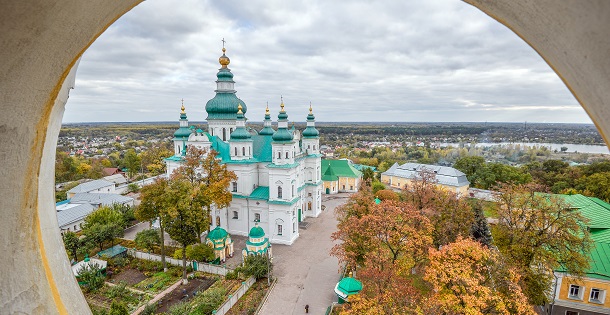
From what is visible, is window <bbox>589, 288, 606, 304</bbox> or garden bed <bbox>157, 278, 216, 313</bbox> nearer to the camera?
window <bbox>589, 288, 606, 304</bbox>

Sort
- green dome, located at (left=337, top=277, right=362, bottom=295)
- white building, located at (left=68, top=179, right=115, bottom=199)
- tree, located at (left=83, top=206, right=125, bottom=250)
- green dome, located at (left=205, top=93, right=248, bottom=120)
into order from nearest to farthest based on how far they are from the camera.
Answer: green dome, located at (left=337, top=277, right=362, bottom=295) → tree, located at (left=83, top=206, right=125, bottom=250) → green dome, located at (left=205, top=93, right=248, bottom=120) → white building, located at (left=68, top=179, right=115, bottom=199)

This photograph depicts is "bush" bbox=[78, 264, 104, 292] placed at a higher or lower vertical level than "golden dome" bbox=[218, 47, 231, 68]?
lower

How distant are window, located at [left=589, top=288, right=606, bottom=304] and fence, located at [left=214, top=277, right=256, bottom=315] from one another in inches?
718

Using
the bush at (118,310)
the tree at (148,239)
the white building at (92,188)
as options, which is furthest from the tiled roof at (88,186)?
the bush at (118,310)

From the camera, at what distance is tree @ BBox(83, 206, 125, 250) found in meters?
21.9

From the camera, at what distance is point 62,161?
49094 mm

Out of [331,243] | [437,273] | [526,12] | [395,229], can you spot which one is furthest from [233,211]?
[526,12]

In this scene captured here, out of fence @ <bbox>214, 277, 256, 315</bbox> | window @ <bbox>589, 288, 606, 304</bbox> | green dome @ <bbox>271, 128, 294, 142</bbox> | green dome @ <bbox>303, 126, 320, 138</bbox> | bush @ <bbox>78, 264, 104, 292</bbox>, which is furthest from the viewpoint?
green dome @ <bbox>303, 126, 320, 138</bbox>

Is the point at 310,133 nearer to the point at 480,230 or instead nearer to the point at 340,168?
the point at 340,168

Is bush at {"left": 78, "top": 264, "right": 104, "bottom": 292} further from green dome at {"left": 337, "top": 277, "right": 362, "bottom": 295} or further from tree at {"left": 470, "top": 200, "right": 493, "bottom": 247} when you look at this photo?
tree at {"left": 470, "top": 200, "right": 493, "bottom": 247}

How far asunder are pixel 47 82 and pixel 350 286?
16.5 meters

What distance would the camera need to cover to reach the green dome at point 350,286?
53.1 ft

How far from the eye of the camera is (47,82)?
2.09 meters

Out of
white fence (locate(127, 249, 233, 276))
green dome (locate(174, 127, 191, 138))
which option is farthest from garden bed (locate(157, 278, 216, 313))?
green dome (locate(174, 127, 191, 138))
